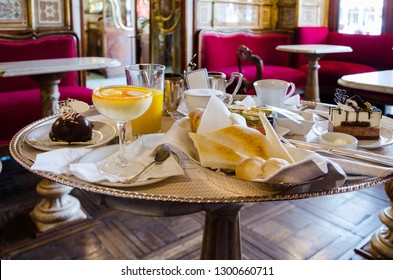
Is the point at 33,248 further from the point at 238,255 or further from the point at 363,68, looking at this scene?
the point at 363,68

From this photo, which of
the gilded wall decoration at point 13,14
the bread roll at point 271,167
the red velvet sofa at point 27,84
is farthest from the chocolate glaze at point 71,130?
the gilded wall decoration at point 13,14

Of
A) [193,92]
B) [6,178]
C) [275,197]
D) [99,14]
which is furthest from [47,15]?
[99,14]

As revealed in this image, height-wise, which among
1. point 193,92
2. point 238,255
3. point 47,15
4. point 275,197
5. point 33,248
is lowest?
point 33,248

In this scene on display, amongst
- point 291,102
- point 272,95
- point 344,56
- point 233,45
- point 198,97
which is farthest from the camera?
point 344,56

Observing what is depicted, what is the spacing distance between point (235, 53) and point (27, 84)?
2.25m

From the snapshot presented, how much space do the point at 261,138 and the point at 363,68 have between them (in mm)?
4046

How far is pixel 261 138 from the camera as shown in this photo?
0.82m

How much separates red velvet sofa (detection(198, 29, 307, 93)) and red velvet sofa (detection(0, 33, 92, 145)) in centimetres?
140

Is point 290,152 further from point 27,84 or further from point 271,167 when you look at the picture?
point 27,84

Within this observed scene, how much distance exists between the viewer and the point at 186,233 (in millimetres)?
1982

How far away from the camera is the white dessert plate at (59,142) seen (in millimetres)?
927

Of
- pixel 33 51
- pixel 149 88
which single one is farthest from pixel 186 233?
pixel 33 51

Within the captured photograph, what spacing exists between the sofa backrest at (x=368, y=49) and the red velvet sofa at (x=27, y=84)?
3254mm
